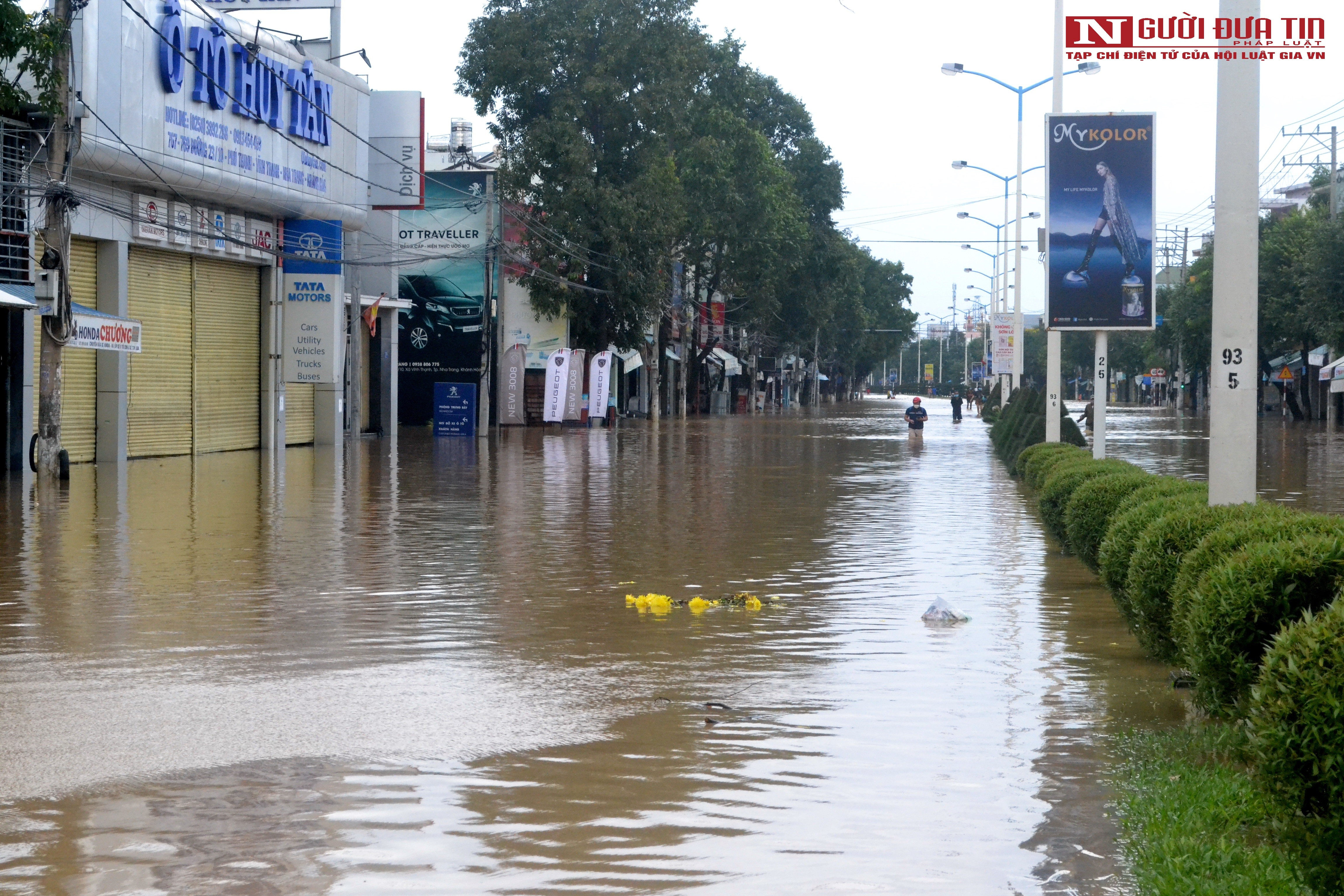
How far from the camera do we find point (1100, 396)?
18.2 meters

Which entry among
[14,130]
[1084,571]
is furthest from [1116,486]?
[14,130]

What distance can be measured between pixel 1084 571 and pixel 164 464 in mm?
19575

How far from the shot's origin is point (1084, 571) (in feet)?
43.6

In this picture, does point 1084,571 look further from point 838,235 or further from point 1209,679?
point 838,235

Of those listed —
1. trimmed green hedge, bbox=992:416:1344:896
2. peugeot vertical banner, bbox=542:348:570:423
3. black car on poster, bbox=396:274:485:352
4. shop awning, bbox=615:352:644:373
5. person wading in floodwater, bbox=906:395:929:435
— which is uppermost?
black car on poster, bbox=396:274:485:352

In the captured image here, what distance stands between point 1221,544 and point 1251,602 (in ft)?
3.84

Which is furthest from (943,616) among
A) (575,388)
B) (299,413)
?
(575,388)

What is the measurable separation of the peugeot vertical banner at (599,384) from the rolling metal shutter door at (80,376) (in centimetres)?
2682

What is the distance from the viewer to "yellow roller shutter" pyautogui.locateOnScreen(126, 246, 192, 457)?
28578 mm

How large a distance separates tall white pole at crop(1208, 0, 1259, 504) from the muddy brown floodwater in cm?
135

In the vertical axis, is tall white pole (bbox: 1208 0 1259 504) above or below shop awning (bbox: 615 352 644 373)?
below

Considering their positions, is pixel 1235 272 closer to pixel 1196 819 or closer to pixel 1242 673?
pixel 1242 673

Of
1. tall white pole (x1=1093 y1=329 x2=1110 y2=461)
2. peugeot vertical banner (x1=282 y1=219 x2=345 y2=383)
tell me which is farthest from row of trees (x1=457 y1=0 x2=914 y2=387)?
tall white pole (x1=1093 y1=329 x2=1110 y2=461)

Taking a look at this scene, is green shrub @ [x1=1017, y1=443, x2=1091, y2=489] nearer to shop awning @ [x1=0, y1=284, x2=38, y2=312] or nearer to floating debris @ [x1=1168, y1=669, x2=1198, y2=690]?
floating debris @ [x1=1168, y1=669, x2=1198, y2=690]
